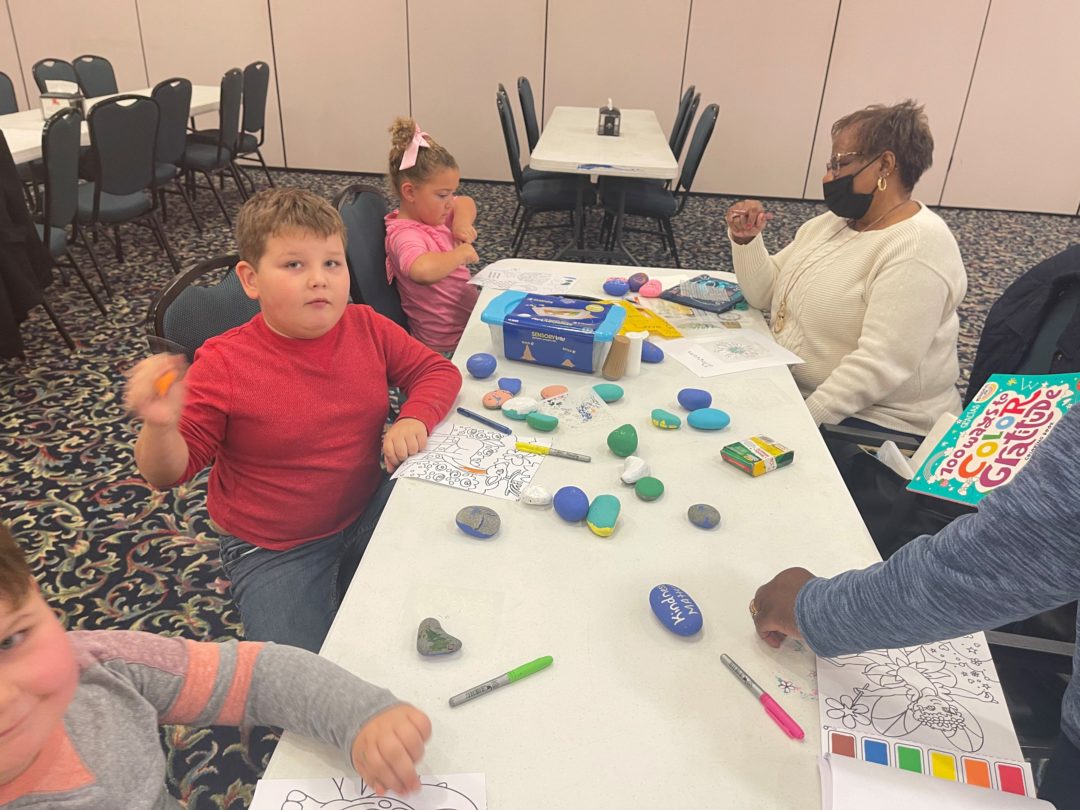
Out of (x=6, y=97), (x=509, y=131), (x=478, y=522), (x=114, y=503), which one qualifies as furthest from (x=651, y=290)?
(x=6, y=97)

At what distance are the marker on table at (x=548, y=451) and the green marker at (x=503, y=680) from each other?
0.45m

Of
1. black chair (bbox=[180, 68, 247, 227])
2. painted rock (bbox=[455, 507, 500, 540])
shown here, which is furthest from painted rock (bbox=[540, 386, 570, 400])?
black chair (bbox=[180, 68, 247, 227])

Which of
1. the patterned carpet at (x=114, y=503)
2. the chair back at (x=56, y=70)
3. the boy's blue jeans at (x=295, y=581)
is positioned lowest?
the patterned carpet at (x=114, y=503)

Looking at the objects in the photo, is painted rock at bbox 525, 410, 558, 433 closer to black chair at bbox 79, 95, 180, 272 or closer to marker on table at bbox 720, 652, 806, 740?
marker on table at bbox 720, 652, 806, 740

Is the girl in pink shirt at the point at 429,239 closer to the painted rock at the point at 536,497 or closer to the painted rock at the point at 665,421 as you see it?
the painted rock at the point at 665,421

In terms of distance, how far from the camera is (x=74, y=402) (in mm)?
2867

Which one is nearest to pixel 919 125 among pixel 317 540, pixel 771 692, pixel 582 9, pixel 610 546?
pixel 610 546

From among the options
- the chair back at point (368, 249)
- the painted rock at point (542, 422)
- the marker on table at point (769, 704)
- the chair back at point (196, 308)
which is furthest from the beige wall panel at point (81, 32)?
the marker on table at point (769, 704)

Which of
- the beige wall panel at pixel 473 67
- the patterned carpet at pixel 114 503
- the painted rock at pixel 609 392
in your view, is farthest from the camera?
the beige wall panel at pixel 473 67

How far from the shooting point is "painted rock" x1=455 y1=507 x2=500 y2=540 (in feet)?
3.42

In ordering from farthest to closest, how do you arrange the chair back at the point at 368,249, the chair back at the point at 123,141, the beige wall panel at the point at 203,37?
the beige wall panel at the point at 203,37 < the chair back at the point at 123,141 < the chair back at the point at 368,249

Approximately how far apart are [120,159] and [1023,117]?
6.36 metres

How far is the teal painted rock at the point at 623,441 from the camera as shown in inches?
48.8

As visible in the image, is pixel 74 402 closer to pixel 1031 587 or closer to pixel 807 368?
pixel 807 368
